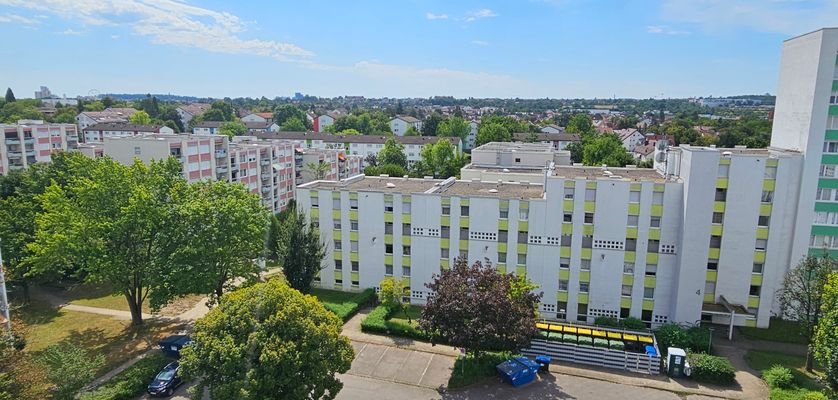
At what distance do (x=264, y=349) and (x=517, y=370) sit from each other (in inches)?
648

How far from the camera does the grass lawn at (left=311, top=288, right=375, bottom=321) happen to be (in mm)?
40594

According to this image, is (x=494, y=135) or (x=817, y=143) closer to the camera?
(x=817, y=143)

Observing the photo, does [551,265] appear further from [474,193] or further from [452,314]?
[452,314]

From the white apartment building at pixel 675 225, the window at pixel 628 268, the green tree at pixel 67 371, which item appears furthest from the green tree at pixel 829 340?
the green tree at pixel 67 371

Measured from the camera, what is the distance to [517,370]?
3130 cm

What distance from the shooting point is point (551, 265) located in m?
41.2

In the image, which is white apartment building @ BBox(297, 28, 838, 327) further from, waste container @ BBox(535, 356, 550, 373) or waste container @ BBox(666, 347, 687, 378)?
waste container @ BBox(535, 356, 550, 373)

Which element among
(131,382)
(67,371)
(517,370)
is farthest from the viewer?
(517,370)

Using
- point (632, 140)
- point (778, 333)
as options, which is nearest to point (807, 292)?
point (778, 333)

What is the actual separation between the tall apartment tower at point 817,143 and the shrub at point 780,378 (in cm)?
1159

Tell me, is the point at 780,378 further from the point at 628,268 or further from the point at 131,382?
the point at 131,382

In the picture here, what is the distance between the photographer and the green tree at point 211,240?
34875mm

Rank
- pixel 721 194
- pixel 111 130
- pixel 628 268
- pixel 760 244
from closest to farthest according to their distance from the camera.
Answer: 1. pixel 721 194
2. pixel 760 244
3. pixel 628 268
4. pixel 111 130

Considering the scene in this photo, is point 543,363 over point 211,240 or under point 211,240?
under
